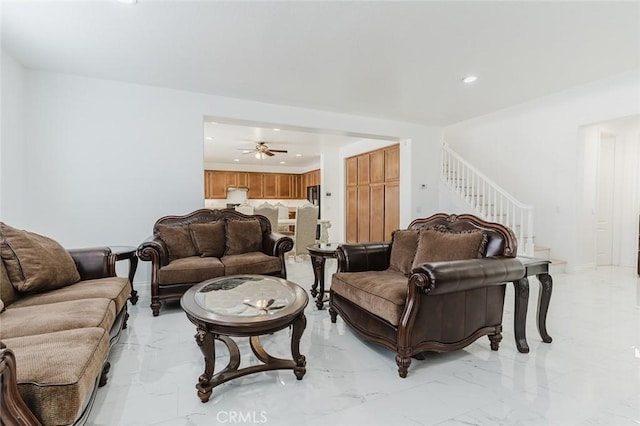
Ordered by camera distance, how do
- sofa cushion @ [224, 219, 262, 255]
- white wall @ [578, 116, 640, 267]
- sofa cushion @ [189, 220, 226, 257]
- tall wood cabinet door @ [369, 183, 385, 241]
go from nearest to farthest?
1. sofa cushion @ [189, 220, 226, 257]
2. sofa cushion @ [224, 219, 262, 255]
3. white wall @ [578, 116, 640, 267]
4. tall wood cabinet door @ [369, 183, 385, 241]

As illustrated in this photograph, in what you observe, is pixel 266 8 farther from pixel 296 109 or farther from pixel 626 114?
pixel 626 114

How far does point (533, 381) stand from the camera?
184cm

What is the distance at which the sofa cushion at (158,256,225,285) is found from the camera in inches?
117

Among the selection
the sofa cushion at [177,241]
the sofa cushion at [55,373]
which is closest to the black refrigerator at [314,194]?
the sofa cushion at [177,241]

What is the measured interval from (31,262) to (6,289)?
20 cm

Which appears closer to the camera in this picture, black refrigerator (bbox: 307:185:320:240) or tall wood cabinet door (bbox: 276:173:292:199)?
black refrigerator (bbox: 307:185:320:240)

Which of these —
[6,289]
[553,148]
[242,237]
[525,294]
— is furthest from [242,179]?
[525,294]

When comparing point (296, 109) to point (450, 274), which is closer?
point (450, 274)

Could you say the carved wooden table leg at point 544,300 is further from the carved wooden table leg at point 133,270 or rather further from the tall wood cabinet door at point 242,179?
the tall wood cabinet door at point 242,179

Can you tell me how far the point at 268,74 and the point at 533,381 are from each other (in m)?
3.50

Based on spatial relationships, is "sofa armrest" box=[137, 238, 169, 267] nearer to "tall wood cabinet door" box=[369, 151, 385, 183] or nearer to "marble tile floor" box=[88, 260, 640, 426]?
"marble tile floor" box=[88, 260, 640, 426]

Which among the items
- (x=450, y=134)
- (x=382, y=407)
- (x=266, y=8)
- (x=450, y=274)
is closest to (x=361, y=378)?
(x=382, y=407)

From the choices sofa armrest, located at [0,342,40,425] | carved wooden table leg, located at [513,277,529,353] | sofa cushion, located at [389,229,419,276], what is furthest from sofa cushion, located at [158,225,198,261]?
carved wooden table leg, located at [513,277,529,353]

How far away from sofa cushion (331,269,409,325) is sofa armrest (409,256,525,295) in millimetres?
208
